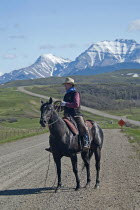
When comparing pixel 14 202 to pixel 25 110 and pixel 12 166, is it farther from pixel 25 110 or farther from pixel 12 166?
pixel 25 110

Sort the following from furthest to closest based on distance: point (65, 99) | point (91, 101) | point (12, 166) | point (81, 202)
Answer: point (91, 101), point (12, 166), point (65, 99), point (81, 202)

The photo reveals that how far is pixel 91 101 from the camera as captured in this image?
183m

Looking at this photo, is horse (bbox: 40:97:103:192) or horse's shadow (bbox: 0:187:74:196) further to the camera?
horse (bbox: 40:97:103:192)

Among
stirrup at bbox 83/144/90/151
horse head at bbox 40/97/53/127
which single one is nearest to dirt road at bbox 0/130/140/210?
stirrup at bbox 83/144/90/151

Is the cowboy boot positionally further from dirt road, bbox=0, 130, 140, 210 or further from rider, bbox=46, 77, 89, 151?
dirt road, bbox=0, 130, 140, 210

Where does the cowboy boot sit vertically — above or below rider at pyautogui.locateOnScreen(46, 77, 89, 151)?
below

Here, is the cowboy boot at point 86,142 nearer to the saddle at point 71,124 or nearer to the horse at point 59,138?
the horse at point 59,138

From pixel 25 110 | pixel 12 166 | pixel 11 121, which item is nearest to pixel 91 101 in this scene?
pixel 25 110

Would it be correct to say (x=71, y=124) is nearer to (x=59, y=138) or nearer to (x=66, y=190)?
(x=59, y=138)

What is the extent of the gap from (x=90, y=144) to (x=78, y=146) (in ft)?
3.59

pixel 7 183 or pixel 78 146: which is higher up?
pixel 78 146

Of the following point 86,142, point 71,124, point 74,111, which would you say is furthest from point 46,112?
point 86,142

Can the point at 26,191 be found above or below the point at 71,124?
below

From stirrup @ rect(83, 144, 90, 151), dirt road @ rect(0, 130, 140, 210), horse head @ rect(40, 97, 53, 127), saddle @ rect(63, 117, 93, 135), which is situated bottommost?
dirt road @ rect(0, 130, 140, 210)
